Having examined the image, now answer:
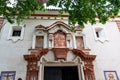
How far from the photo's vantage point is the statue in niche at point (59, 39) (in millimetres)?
8109

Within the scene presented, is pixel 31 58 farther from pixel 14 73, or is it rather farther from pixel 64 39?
pixel 64 39

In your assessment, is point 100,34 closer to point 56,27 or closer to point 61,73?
point 56,27

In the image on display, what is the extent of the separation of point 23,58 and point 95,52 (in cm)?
337

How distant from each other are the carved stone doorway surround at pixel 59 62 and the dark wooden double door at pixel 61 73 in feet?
0.73

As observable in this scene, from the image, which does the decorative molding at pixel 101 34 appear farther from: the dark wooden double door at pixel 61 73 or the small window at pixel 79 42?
the dark wooden double door at pixel 61 73

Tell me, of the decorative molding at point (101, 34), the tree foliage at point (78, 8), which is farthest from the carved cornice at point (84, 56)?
the tree foliage at point (78, 8)

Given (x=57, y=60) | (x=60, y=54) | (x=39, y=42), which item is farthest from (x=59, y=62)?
(x=39, y=42)

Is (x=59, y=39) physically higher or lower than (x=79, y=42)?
higher

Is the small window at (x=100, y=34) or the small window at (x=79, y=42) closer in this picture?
the small window at (x=79, y=42)

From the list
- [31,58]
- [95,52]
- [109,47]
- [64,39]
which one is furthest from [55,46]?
[109,47]

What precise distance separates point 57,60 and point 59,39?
1207mm

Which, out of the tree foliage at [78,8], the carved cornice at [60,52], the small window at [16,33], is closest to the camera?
the tree foliage at [78,8]

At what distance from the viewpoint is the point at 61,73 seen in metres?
7.51

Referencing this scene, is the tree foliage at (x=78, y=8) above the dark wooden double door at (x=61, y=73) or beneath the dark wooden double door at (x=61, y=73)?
above
